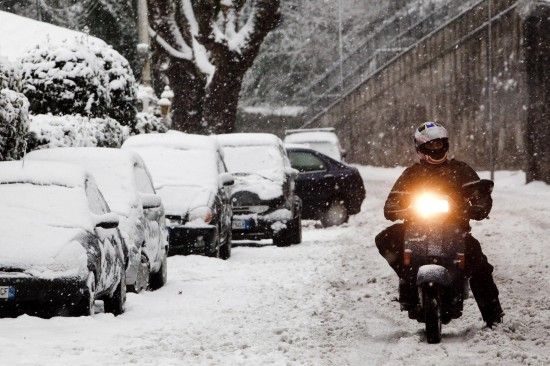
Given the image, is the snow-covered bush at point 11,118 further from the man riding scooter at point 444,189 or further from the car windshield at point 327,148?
the car windshield at point 327,148

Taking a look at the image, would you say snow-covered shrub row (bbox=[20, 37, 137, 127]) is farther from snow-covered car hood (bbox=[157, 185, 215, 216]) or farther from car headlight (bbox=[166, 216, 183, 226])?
car headlight (bbox=[166, 216, 183, 226])

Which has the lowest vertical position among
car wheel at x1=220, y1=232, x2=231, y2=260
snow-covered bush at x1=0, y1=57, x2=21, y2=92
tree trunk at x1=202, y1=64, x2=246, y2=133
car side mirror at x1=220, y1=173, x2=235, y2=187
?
→ car wheel at x1=220, y1=232, x2=231, y2=260

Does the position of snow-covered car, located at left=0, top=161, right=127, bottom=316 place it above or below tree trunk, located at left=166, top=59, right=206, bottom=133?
below

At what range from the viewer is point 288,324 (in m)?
10.8

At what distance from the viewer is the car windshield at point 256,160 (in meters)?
21.2

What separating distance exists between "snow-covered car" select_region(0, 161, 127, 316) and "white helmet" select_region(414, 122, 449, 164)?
2967mm

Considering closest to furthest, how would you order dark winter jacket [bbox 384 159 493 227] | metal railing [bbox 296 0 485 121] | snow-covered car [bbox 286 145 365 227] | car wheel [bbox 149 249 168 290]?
dark winter jacket [bbox 384 159 493 227], car wheel [bbox 149 249 168 290], snow-covered car [bbox 286 145 365 227], metal railing [bbox 296 0 485 121]

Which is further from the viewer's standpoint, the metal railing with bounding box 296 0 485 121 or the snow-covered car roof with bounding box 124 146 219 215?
the metal railing with bounding box 296 0 485 121

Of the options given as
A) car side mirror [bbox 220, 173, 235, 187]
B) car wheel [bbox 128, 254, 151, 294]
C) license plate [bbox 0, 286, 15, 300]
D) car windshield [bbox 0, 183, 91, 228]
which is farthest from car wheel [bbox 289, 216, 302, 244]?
license plate [bbox 0, 286, 15, 300]

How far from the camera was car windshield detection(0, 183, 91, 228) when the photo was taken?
1097cm

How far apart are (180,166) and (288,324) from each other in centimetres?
785

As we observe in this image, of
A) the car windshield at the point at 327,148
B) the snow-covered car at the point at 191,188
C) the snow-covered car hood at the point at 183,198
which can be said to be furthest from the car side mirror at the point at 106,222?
the car windshield at the point at 327,148

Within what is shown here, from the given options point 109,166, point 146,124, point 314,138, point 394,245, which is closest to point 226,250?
point 109,166

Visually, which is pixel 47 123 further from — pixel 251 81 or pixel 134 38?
pixel 251 81
